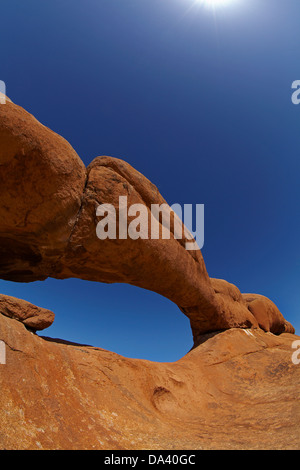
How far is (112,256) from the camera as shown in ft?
23.3

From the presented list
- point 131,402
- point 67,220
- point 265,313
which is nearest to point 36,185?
point 67,220

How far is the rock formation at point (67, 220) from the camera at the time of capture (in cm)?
516

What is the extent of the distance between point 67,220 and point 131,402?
4.24m

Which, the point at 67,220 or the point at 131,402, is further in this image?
the point at 67,220

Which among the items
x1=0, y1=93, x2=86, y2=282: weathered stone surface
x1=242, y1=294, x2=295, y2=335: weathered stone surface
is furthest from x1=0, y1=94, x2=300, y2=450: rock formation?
x1=242, y1=294, x2=295, y2=335: weathered stone surface

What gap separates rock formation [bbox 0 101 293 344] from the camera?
16.9 ft

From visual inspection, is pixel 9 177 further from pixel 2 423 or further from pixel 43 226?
pixel 2 423

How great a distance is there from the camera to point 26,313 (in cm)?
563

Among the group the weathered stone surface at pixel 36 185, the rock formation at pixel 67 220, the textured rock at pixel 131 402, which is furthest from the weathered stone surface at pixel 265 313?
the weathered stone surface at pixel 36 185

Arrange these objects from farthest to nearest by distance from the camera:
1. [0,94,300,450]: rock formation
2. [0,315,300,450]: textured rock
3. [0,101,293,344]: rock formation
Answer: [0,101,293,344]: rock formation, [0,94,300,450]: rock formation, [0,315,300,450]: textured rock

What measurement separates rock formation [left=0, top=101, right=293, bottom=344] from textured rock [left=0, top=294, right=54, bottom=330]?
1.45m

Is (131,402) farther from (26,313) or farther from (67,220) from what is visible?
(67,220)

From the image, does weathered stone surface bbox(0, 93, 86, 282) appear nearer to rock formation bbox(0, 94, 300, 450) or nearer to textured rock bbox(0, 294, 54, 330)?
rock formation bbox(0, 94, 300, 450)
